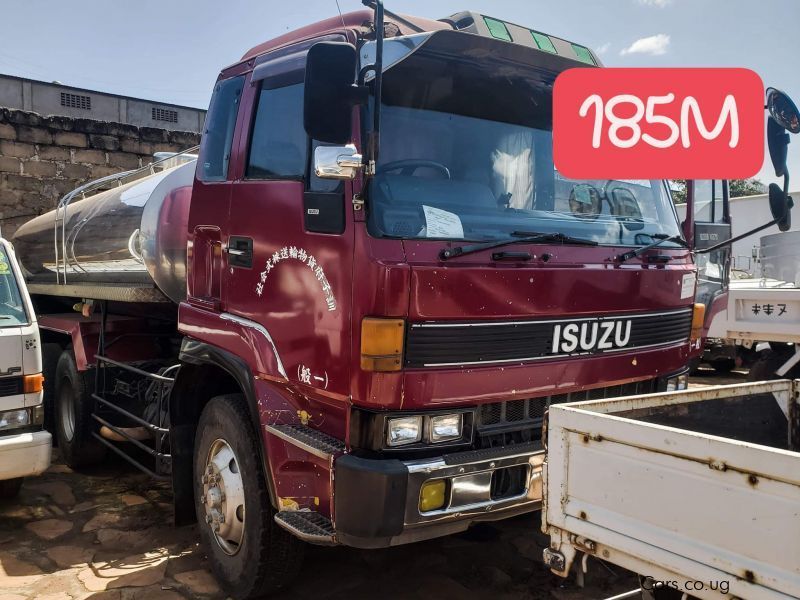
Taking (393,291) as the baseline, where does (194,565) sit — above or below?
below

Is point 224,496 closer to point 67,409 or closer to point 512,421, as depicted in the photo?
point 512,421

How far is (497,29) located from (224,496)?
103 inches

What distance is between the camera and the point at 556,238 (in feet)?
10.3

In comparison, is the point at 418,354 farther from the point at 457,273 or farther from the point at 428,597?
the point at 428,597

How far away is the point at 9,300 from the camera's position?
16.2 feet

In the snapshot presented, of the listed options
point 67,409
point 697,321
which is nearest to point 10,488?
point 67,409

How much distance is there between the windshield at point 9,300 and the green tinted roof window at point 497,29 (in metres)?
3.55

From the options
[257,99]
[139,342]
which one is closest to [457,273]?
[257,99]

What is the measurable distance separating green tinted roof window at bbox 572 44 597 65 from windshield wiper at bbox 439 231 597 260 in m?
1.01

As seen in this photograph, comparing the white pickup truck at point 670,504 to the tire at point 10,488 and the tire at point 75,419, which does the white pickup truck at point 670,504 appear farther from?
the tire at point 75,419

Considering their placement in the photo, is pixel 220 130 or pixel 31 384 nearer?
pixel 220 130

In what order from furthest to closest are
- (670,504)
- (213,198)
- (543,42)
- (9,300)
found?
(9,300) < (213,198) < (543,42) < (670,504)

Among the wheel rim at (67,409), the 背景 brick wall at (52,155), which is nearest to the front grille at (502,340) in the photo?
the wheel rim at (67,409)

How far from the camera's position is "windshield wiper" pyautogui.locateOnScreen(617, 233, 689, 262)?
11.0 feet
